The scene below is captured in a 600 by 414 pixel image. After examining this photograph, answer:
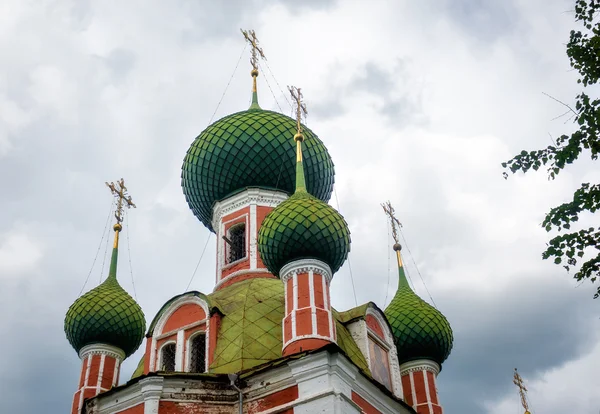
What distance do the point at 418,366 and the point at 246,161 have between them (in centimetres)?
503

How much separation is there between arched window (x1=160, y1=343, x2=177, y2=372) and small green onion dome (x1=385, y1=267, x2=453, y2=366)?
3.87 meters

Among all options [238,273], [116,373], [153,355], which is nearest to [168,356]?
[153,355]

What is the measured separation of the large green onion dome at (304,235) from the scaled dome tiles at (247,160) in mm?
3651

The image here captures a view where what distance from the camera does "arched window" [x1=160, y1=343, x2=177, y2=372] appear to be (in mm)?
12070

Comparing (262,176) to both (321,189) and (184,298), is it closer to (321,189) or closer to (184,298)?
(321,189)

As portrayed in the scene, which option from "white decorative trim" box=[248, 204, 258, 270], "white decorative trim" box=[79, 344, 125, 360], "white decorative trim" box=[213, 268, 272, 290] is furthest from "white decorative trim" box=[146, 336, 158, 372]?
"white decorative trim" box=[248, 204, 258, 270]

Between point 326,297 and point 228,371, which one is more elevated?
point 326,297

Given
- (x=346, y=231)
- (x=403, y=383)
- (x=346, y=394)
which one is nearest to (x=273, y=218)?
(x=346, y=231)

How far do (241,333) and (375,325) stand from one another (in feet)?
7.68

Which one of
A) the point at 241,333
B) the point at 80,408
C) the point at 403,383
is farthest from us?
the point at 403,383

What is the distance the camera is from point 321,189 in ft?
52.2

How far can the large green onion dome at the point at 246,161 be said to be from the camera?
15.2 m

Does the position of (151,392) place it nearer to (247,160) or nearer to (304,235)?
(304,235)

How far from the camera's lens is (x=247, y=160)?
599 inches
